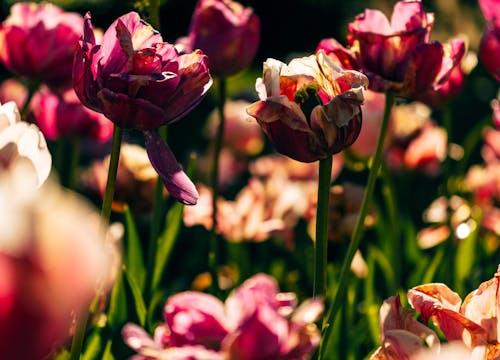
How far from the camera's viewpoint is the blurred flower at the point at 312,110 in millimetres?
542

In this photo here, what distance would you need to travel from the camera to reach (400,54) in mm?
678

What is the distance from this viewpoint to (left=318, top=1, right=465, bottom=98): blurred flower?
67 centimetres

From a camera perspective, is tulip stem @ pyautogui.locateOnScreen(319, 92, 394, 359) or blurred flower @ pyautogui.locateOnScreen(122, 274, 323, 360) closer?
blurred flower @ pyautogui.locateOnScreen(122, 274, 323, 360)

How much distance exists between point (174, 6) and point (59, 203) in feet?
11.2

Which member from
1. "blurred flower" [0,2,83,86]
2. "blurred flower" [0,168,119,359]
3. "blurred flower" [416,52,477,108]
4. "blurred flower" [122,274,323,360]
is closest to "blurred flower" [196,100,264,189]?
"blurred flower" [416,52,477,108]

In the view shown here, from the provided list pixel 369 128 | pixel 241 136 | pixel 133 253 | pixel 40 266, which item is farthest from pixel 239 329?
pixel 241 136

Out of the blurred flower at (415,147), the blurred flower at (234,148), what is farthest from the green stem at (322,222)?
the blurred flower at (234,148)

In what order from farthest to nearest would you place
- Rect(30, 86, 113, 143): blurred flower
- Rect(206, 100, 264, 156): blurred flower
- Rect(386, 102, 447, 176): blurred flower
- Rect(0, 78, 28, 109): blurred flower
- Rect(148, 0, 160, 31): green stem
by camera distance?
Rect(206, 100, 264, 156): blurred flower
Rect(0, 78, 28, 109): blurred flower
Rect(386, 102, 447, 176): blurred flower
Rect(30, 86, 113, 143): blurred flower
Rect(148, 0, 160, 31): green stem

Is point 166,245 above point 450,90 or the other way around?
the other way around

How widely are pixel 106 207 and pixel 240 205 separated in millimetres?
627

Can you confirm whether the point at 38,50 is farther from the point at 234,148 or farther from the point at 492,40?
the point at 234,148

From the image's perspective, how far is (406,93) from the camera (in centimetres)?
68

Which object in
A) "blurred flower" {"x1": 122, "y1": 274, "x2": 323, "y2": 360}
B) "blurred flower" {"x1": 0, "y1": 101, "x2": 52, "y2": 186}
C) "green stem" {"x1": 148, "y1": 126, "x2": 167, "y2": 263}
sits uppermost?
"blurred flower" {"x1": 0, "y1": 101, "x2": 52, "y2": 186}

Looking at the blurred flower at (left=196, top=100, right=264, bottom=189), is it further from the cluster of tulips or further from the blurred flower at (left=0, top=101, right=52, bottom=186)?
the blurred flower at (left=0, top=101, right=52, bottom=186)
